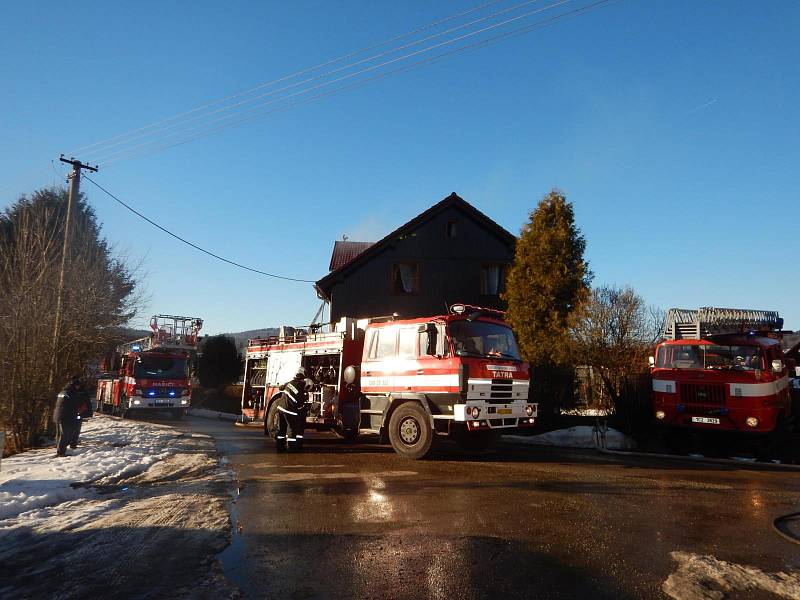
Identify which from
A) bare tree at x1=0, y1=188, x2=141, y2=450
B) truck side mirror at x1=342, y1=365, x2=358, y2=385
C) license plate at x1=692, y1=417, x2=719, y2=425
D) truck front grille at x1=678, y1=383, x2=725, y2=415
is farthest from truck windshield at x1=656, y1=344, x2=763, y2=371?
bare tree at x1=0, y1=188, x2=141, y2=450

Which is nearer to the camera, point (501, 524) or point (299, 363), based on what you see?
point (501, 524)

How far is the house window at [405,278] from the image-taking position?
2384 centimetres

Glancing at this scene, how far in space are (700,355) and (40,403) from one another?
14263 mm

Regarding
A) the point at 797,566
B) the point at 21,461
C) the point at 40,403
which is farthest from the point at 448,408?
the point at 40,403

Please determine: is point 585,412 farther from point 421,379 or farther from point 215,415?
point 215,415

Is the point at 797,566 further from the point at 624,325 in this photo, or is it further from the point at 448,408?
the point at 624,325

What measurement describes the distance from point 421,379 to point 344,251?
67.9 ft

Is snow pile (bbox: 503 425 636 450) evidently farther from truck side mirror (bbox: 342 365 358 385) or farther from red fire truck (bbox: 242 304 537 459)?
truck side mirror (bbox: 342 365 358 385)

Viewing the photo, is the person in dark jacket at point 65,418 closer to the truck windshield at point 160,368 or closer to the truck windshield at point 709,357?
the truck windshield at point 160,368

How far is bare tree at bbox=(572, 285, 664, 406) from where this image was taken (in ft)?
50.5

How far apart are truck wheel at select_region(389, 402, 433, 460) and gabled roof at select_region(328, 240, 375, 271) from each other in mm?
18913

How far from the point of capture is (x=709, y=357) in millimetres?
11953

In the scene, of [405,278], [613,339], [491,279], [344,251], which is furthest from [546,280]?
[344,251]

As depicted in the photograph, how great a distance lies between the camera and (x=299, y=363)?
44.1ft
